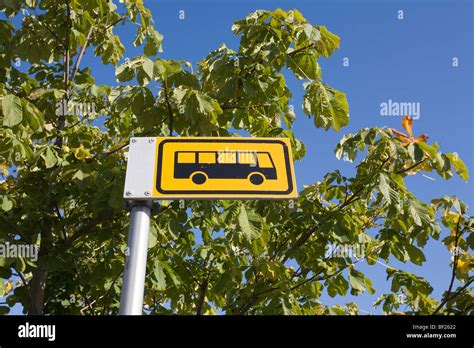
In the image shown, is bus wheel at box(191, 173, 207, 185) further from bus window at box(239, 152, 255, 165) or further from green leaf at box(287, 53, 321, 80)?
green leaf at box(287, 53, 321, 80)

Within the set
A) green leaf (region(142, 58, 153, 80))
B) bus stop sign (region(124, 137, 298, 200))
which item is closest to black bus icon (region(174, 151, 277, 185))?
bus stop sign (region(124, 137, 298, 200))

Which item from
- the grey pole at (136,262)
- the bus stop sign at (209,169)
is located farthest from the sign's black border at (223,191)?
the grey pole at (136,262)

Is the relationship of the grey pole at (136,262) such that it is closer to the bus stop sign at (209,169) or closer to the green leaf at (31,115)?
the bus stop sign at (209,169)

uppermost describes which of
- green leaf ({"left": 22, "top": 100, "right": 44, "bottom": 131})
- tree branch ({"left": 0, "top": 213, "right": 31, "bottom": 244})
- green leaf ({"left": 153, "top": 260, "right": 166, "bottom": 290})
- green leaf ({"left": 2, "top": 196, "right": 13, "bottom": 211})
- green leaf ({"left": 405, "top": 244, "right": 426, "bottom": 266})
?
green leaf ({"left": 22, "top": 100, "right": 44, "bottom": 131})

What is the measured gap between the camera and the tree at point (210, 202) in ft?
11.7

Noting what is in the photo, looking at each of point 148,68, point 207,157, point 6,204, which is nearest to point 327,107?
point 148,68

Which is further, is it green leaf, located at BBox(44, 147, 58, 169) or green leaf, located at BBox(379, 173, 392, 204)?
green leaf, located at BBox(44, 147, 58, 169)

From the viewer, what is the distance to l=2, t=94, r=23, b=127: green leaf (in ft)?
11.0

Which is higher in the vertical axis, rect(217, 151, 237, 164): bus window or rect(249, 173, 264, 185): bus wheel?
rect(217, 151, 237, 164): bus window

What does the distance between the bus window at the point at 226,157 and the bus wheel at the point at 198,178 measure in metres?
0.10

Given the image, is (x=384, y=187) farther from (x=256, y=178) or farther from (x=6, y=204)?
(x=6, y=204)

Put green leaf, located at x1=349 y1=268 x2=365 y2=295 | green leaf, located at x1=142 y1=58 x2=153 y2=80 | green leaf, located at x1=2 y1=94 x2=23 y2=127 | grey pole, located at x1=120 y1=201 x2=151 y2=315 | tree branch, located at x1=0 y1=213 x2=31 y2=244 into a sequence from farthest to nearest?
green leaf, located at x1=349 y1=268 x2=365 y2=295 < tree branch, located at x1=0 y1=213 x2=31 y2=244 < green leaf, located at x1=142 y1=58 x2=153 y2=80 < green leaf, located at x1=2 y1=94 x2=23 y2=127 < grey pole, located at x1=120 y1=201 x2=151 y2=315

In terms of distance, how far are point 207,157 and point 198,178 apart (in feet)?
0.36

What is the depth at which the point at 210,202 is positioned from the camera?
4.07m
